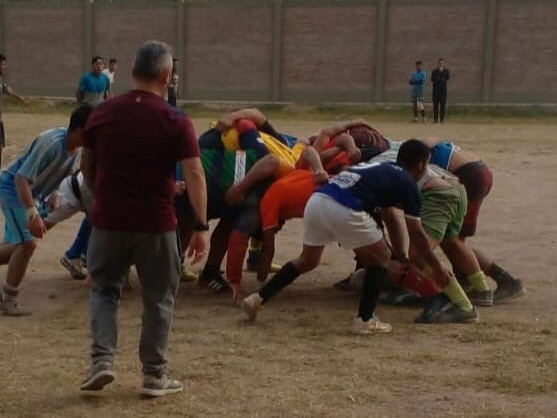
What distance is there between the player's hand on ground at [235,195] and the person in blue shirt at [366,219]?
3.12 ft

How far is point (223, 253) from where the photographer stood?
8.34 meters

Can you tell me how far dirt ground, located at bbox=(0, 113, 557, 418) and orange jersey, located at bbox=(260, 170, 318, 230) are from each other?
0.68 metres

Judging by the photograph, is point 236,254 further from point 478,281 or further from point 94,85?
point 94,85

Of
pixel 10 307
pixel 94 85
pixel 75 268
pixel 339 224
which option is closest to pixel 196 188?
pixel 339 224

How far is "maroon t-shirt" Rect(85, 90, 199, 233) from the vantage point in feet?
16.4

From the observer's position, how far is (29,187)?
6.79 m

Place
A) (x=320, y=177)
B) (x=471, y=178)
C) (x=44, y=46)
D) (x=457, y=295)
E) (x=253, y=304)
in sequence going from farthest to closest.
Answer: (x=44, y=46) → (x=471, y=178) → (x=320, y=177) → (x=457, y=295) → (x=253, y=304)

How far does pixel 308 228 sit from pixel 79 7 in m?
38.6

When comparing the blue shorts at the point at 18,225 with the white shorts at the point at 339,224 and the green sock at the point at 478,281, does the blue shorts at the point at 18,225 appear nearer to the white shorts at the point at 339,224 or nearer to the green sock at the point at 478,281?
the white shorts at the point at 339,224

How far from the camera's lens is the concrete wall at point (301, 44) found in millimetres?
39094

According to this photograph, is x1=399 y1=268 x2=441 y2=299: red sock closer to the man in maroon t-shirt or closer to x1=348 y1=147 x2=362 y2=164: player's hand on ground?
x1=348 y1=147 x2=362 y2=164: player's hand on ground

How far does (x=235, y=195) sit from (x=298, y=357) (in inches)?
74.1

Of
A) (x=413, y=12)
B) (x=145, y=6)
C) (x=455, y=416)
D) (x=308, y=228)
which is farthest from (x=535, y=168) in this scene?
(x=145, y=6)

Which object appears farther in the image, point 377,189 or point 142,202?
point 377,189
